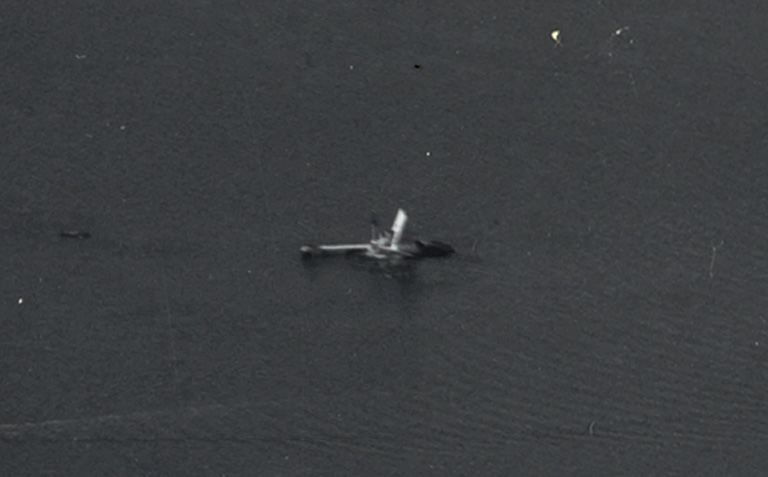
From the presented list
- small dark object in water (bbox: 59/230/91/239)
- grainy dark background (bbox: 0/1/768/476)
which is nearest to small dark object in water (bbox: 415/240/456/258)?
grainy dark background (bbox: 0/1/768/476)

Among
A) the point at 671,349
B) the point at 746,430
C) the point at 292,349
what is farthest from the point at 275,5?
the point at 746,430

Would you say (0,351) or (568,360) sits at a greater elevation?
(568,360)

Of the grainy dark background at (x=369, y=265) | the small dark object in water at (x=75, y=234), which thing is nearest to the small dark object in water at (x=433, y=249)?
the grainy dark background at (x=369, y=265)

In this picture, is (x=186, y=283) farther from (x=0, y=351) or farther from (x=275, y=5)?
(x=275, y=5)

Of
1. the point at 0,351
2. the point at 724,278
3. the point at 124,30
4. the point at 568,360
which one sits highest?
the point at 124,30

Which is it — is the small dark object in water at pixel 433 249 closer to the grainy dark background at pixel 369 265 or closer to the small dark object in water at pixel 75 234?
the grainy dark background at pixel 369 265
